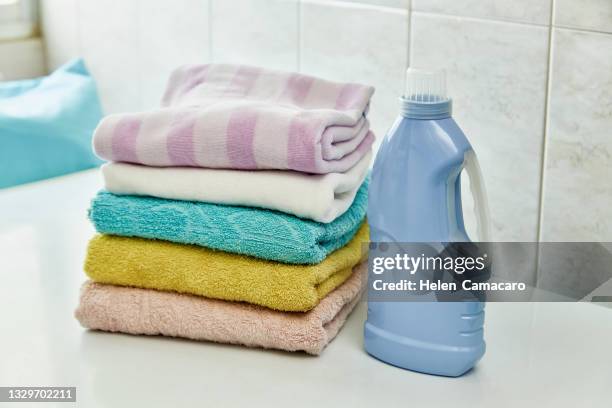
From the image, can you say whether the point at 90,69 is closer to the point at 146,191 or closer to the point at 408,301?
the point at 146,191

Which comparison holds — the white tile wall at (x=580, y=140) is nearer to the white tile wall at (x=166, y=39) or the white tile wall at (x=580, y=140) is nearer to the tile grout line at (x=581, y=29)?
the tile grout line at (x=581, y=29)

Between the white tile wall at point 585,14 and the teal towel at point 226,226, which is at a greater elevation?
the white tile wall at point 585,14

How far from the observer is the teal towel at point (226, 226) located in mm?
949

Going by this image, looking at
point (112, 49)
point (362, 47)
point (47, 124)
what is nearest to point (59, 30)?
point (112, 49)

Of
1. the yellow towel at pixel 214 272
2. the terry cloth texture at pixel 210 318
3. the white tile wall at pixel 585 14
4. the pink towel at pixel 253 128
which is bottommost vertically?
the terry cloth texture at pixel 210 318

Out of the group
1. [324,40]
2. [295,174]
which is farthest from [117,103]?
[295,174]

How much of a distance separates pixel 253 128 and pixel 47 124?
67cm

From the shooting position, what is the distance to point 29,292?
1157mm

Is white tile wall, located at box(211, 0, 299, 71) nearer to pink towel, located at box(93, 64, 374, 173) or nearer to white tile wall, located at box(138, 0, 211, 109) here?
white tile wall, located at box(138, 0, 211, 109)

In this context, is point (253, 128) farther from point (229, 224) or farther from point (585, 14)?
point (585, 14)

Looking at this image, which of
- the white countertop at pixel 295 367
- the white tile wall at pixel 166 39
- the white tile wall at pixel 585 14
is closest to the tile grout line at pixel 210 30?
the white tile wall at pixel 166 39

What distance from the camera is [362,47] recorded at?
128 centimetres

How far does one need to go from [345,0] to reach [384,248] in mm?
464

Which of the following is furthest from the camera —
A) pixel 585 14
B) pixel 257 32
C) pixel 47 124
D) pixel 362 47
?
pixel 47 124
